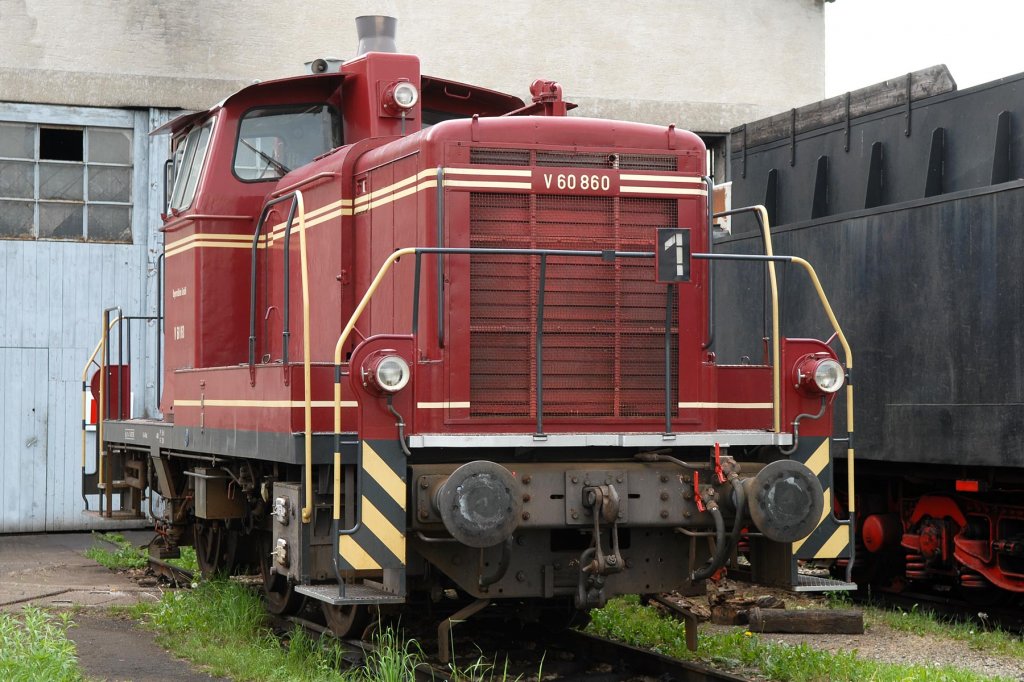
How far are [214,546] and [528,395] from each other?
3.93 m

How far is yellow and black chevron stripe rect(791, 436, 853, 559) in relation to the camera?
6.77 metres

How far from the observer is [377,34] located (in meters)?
8.35

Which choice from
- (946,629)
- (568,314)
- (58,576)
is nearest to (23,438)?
(58,576)

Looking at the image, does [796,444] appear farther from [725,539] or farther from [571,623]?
[571,623]

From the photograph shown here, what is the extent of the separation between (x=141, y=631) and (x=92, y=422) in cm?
511

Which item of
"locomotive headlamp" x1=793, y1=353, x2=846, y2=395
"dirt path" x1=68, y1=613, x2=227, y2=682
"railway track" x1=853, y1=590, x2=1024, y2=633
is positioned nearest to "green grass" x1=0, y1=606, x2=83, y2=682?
"dirt path" x1=68, y1=613, x2=227, y2=682

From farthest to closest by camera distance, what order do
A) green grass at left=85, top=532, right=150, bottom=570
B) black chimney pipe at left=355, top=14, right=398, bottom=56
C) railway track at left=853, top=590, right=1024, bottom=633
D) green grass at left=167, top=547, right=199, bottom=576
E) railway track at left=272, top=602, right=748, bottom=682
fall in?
green grass at left=85, top=532, right=150, bottom=570 < green grass at left=167, top=547, right=199, bottom=576 < railway track at left=853, top=590, right=1024, bottom=633 < black chimney pipe at left=355, top=14, right=398, bottom=56 < railway track at left=272, top=602, right=748, bottom=682

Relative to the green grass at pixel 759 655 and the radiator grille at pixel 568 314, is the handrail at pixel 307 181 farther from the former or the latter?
the green grass at pixel 759 655

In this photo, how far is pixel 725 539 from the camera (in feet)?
20.8

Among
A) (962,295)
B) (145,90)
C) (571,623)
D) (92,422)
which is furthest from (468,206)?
(145,90)

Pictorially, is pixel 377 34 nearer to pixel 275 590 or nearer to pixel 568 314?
pixel 568 314

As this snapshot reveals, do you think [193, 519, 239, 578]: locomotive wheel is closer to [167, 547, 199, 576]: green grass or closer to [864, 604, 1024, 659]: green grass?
[167, 547, 199, 576]: green grass

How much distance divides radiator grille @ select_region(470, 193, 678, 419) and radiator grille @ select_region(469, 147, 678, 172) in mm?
174

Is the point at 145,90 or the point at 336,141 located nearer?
the point at 336,141
